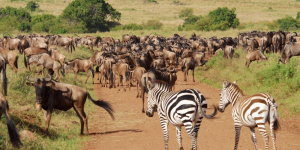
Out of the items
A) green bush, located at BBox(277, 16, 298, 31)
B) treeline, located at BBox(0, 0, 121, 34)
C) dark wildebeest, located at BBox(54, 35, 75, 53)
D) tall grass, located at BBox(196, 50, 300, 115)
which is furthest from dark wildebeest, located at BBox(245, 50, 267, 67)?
treeline, located at BBox(0, 0, 121, 34)

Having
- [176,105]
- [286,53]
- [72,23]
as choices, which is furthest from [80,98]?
[72,23]

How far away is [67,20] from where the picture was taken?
60438 millimetres

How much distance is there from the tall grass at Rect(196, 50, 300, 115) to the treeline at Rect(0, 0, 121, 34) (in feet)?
123

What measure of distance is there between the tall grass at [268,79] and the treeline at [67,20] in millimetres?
37547

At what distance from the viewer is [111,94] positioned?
18.9m

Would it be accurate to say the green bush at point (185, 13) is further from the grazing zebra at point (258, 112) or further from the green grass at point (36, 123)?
the grazing zebra at point (258, 112)

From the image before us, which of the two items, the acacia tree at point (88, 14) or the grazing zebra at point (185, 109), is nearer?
the grazing zebra at point (185, 109)

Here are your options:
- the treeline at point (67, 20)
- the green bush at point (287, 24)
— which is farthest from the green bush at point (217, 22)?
the treeline at point (67, 20)

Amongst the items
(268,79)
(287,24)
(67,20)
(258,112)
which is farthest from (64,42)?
(287,24)

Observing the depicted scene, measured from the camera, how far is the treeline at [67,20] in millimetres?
57625

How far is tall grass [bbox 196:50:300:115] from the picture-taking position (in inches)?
605

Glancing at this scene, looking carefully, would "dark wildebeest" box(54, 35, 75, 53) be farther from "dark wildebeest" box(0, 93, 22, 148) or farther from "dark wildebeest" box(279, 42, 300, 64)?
"dark wildebeest" box(0, 93, 22, 148)

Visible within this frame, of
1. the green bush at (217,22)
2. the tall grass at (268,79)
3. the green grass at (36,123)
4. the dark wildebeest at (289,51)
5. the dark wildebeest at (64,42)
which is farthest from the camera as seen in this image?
the green bush at (217,22)

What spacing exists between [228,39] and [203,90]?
65.0 feet
